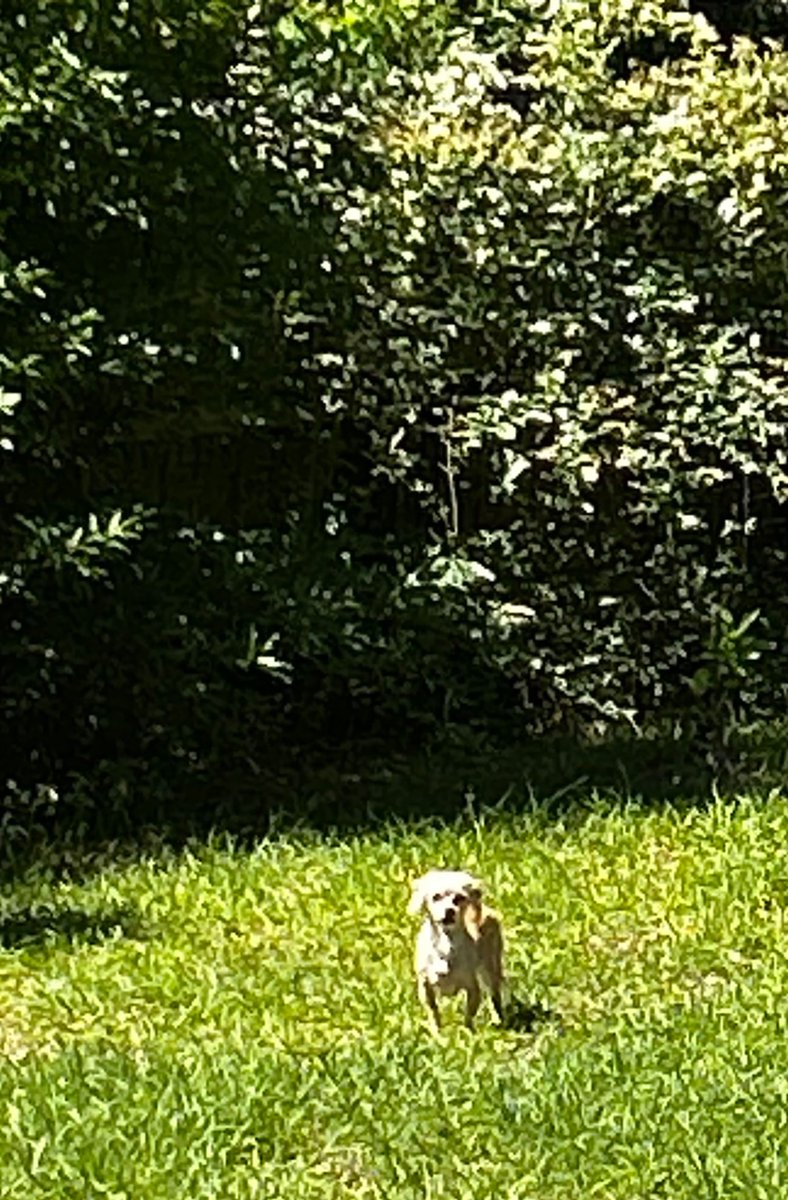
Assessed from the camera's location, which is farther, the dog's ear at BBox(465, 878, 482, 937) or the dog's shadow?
the dog's shadow

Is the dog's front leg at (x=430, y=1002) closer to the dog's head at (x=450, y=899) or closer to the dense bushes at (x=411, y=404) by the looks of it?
the dog's head at (x=450, y=899)

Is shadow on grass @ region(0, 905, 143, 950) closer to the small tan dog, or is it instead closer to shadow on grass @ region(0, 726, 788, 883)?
shadow on grass @ region(0, 726, 788, 883)

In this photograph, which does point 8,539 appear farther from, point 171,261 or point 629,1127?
point 629,1127

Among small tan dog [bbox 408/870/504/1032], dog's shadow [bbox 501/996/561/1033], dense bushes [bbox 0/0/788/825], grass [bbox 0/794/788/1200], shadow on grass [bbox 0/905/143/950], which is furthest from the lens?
dense bushes [bbox 0/0/788/825]

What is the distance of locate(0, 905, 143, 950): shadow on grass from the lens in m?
6.38

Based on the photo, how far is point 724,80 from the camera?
912 cm

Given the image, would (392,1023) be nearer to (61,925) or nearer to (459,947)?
(459,947)

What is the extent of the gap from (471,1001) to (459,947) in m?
0.14

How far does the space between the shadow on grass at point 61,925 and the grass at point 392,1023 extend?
12mm

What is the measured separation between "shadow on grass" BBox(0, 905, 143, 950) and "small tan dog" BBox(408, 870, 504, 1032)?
1258 millimetres

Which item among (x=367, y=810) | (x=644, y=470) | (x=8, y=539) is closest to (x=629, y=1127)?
(x=367, y=810)

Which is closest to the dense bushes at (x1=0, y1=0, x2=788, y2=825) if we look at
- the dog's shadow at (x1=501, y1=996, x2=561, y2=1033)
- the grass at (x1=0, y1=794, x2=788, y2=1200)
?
the grass at (x1=0, y1=794, x2=788, y2=1200)

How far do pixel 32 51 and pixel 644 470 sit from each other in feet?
9.18

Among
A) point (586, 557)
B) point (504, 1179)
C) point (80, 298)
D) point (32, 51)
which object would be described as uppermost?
point (32, 51)
